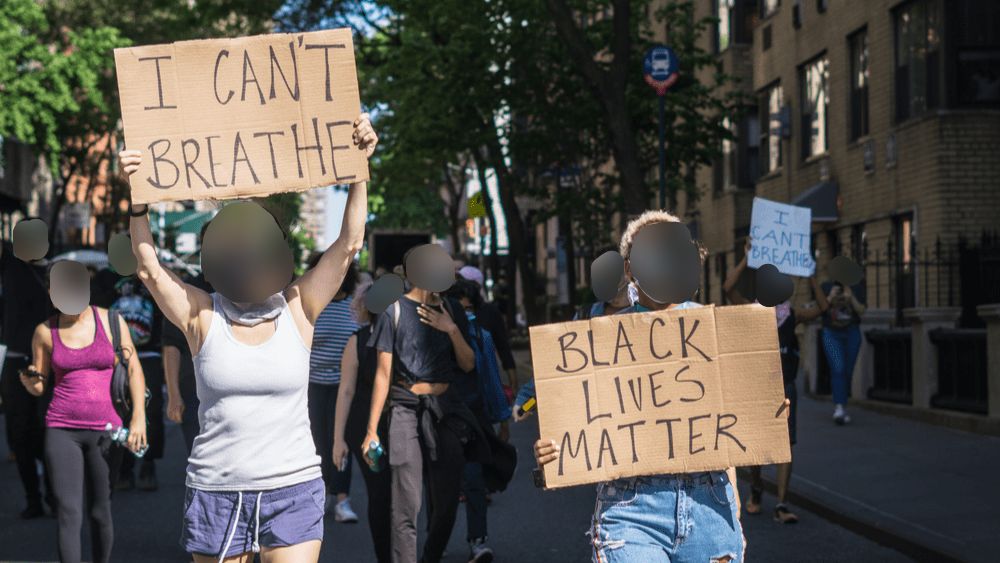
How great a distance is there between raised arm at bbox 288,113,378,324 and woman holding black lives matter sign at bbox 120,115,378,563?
0.28 ft

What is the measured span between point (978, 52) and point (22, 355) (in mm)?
14729

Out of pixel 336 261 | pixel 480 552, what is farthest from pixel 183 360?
A: pixel 336 261

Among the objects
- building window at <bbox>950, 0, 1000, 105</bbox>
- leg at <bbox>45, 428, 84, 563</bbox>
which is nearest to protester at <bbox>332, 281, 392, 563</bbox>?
leg at <bbox>45, 428, 84, 563</bbox>

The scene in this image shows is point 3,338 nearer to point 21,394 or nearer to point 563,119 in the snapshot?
point 21,394

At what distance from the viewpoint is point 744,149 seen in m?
33.4

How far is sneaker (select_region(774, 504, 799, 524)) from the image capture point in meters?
10.2

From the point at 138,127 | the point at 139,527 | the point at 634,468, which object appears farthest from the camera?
the point at 139,527

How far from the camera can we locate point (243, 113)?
4973 mm

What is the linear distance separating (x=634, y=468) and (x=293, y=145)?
1.59m

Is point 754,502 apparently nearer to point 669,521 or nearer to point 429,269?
point 429,269

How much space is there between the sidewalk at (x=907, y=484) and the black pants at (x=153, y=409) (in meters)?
5.16

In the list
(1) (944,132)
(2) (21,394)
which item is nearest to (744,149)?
(1) (944,132)

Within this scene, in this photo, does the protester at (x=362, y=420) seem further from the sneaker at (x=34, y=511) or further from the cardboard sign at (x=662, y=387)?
the sneaker at (x=34, y=511)

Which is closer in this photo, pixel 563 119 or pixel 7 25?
pixel 563 119
